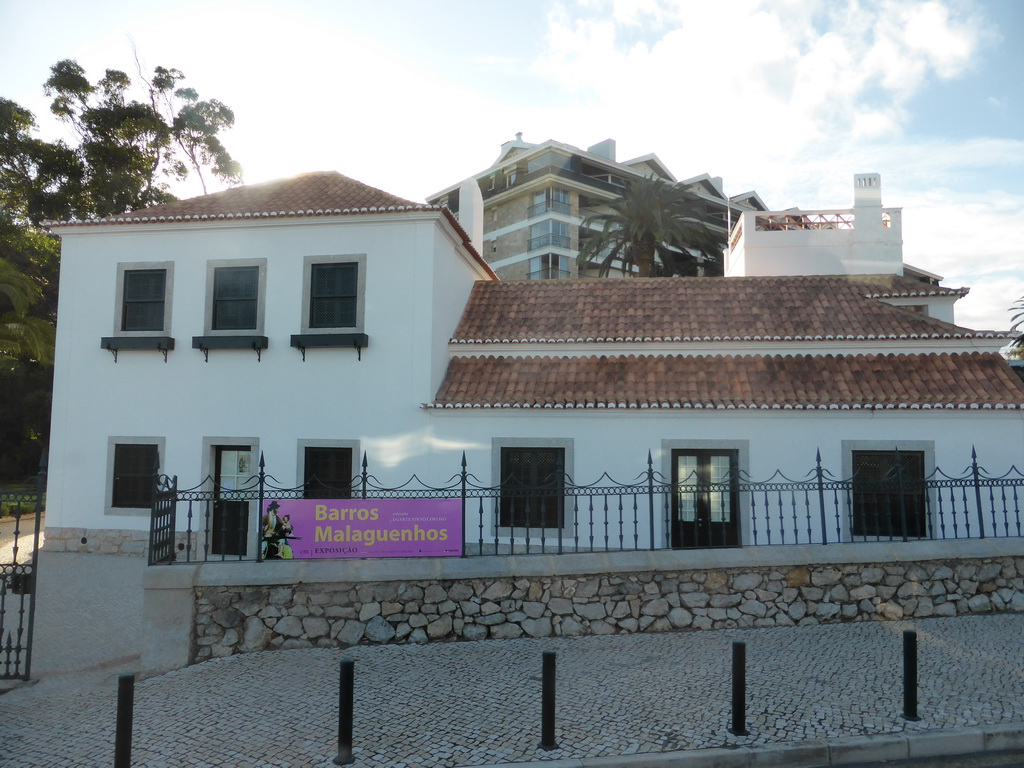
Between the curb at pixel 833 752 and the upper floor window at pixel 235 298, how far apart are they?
35.8 feet

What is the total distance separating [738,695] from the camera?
528 centimetres

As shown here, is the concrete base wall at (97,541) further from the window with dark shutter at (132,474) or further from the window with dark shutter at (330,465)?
the window with dark shutter at (330,465)

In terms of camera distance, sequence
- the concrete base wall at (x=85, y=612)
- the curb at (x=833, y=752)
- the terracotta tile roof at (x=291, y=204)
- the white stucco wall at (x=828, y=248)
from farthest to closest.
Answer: the white stucco wall at (x=828, y=248) < the terracotta tile roof at (x=291, y=204) < the concrete base wall at (x=85, y=612) < the curb at (x=833, y=752)

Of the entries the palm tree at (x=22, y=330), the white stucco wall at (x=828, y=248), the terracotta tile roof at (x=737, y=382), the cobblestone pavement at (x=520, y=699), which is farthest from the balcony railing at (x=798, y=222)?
the palm tree at (x=22, y=330)

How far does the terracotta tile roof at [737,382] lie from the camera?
38.7 feet

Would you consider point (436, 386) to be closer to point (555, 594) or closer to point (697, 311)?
point (697, 311)

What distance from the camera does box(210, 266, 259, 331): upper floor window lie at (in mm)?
13555

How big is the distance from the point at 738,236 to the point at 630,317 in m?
7.48

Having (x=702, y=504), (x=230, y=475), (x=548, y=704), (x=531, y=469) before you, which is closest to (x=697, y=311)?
(x=702, y=504)

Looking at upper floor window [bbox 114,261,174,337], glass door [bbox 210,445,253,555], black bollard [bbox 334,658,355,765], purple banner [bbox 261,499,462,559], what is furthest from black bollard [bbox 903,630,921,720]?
upper floor window [bbox 114,261,174,337]

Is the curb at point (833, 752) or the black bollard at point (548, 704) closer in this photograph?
the curb at point (833, 752)

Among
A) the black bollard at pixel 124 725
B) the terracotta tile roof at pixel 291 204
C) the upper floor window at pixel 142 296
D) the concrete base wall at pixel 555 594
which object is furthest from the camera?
the upper floor window at pixel 142 296

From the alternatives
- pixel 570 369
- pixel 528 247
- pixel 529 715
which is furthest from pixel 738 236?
pixel 528 247

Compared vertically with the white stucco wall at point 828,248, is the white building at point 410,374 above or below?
below
